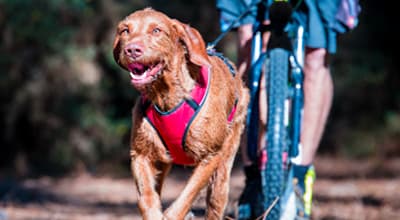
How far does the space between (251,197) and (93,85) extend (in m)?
6.40

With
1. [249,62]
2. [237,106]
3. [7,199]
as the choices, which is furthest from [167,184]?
[237,106]

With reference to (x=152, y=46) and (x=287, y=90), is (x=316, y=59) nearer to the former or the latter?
(x=287, y=90)

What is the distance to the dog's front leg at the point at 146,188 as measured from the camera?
11.5 feet

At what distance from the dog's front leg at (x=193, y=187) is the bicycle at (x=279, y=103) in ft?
2.12

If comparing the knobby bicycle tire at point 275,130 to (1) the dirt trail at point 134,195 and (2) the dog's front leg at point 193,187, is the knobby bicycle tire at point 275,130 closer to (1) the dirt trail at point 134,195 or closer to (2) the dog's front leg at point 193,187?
(1) the dirt trail at point 134,195

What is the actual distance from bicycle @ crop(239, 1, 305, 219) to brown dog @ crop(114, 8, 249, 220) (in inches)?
22.9

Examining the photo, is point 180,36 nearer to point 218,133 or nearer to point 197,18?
point 218,133

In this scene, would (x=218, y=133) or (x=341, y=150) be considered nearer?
(x=218, y=133)

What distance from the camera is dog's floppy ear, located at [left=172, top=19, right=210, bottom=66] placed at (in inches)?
139

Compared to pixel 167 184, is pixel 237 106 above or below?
above

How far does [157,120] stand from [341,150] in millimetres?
9507

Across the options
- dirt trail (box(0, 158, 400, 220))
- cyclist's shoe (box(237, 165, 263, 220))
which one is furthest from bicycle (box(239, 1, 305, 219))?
dirt trail (box(0, 158, 400, 220))

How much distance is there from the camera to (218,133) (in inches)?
146

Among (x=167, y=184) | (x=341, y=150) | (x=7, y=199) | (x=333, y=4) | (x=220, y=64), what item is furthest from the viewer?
(x=341, y=150)
